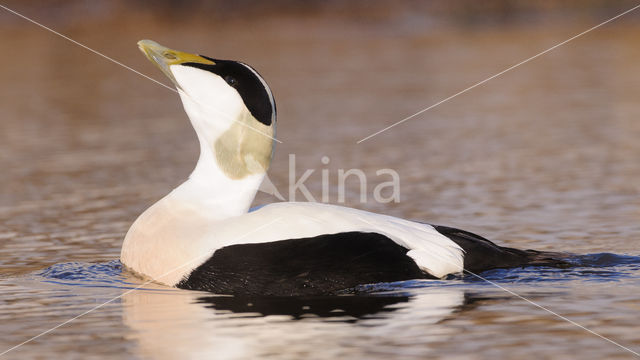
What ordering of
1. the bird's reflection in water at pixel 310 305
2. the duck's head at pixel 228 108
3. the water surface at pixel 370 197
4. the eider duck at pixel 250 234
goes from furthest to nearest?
1. the duck's head at pixel 228 108
2. the eider duck at pixel 250 234
3. the bird's reflection in water at pixel 310 305
4. the water surface at pixel 370 197

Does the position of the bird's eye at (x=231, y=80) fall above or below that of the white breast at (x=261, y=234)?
above

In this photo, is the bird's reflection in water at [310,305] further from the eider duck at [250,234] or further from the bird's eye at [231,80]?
the bird's eye at [231,80]

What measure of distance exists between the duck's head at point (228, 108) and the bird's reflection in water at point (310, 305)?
2.92ft

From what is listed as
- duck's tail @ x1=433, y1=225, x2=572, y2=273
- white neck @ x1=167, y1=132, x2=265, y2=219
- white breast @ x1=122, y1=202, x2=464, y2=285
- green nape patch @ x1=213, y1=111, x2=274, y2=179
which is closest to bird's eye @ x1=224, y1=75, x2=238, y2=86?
green nape patch @ x1=213, y1=111, x2=274, y2=179

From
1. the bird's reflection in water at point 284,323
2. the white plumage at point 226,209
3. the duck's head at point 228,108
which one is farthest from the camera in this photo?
the duck's head at point 228,108

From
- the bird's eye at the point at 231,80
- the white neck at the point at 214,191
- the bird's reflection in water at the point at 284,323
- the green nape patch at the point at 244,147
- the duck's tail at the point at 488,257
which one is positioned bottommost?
the bird's reflection in water at the point at 284,323

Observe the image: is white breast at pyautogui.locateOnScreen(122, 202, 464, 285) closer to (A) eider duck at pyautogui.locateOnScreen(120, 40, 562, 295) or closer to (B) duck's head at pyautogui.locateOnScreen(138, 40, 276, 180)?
(A) eider duck at pyautogui.locateOnScreen(120, 40, 562, 295)

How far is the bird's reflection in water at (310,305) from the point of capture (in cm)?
584

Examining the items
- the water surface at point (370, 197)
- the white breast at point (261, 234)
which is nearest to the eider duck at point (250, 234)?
the white breast at point (261, 234)

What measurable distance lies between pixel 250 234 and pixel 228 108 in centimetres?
77

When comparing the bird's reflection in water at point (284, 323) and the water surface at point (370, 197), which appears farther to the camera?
the water surface at point (370, 197)

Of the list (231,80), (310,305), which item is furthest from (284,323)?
(231,80)

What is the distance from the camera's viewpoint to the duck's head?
6594mm

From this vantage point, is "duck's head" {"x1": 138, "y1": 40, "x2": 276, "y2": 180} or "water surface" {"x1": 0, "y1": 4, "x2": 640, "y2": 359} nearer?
"water surface" {"x1": 0, "y1": 4, "x2": 640, "y2": 359}
